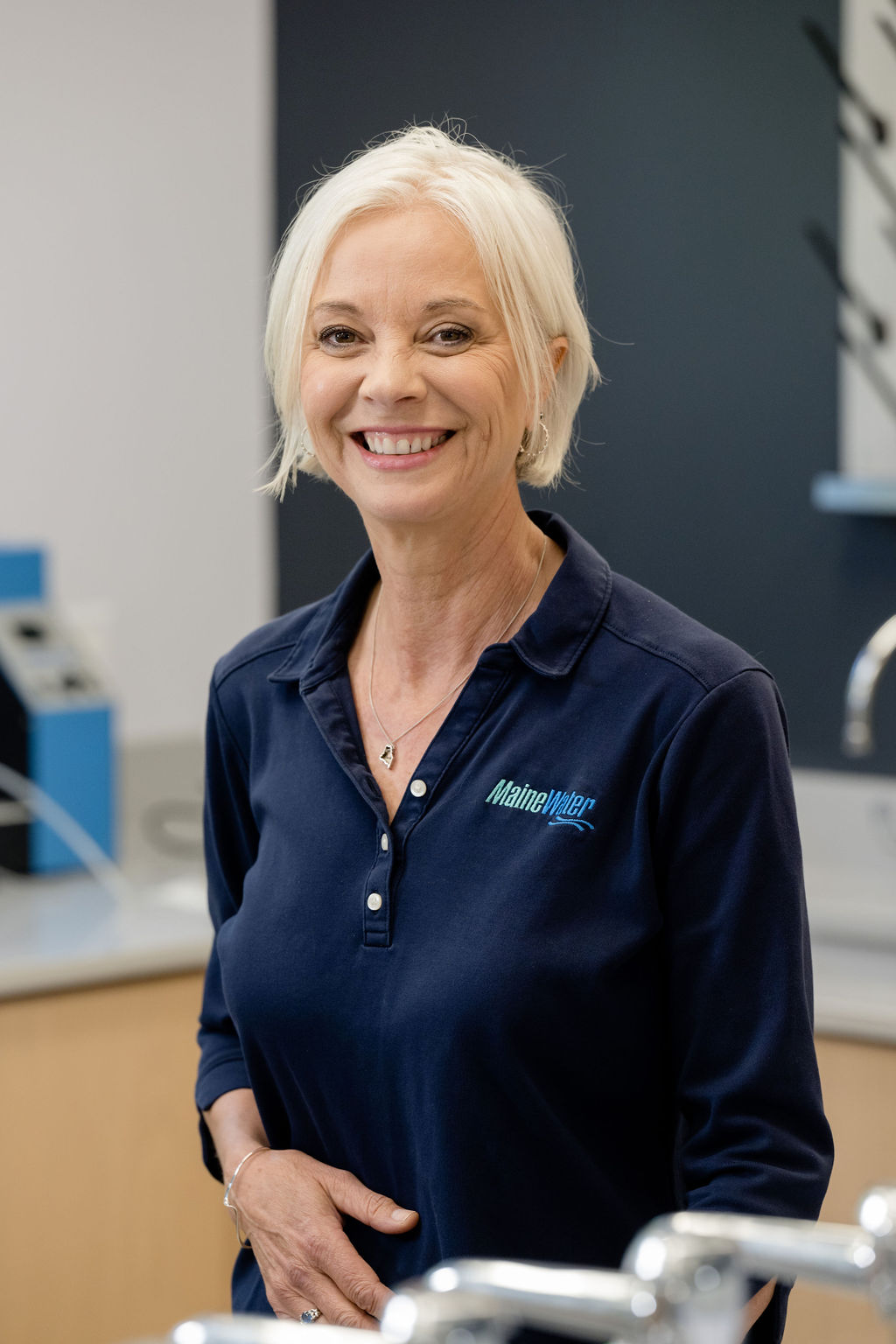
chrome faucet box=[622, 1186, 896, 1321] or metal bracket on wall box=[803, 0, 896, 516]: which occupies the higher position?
metal bracket on wall box=[803, 0, 896, 516]

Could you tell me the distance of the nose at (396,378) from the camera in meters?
1.11

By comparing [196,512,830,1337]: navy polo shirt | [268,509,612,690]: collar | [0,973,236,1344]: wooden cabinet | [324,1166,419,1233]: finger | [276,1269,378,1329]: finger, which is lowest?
[0,973,236,1344]: wooden cabinet

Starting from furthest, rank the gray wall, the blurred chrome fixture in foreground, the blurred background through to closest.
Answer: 1. the gray wall
2. the blurred background
3. the blurred chrome fixture in foreground

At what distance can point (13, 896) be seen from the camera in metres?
2.38

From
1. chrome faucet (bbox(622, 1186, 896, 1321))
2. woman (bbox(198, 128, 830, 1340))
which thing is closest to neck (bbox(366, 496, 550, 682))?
woman (bbox(198, 128, 830, 1340))

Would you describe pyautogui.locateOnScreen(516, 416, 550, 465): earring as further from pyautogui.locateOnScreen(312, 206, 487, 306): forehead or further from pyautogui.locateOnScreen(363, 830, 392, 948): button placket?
pyautogui.locateOnScreen(363, 830, 392, 948): button placket

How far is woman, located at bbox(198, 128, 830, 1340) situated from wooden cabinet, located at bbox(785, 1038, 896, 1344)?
75cm

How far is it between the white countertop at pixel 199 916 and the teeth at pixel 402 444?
101cm

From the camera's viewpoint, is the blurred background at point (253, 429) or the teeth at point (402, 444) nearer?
the teeth at point (402, 444)

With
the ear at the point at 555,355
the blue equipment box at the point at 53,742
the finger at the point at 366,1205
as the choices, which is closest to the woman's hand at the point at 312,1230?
the finger at the point at 366,1205

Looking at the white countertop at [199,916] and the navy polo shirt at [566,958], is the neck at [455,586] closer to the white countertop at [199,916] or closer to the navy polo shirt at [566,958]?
the navy polo shirt at [566,958]

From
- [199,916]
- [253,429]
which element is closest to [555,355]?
[199,916]

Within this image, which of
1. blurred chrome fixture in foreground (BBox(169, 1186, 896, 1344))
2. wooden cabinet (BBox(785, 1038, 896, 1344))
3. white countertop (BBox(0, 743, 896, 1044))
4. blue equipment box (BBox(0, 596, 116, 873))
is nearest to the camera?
blurred chrome fixture in foreground (BBox(169, 1186, 896, 1344))

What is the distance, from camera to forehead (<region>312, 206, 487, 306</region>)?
1122 mm
